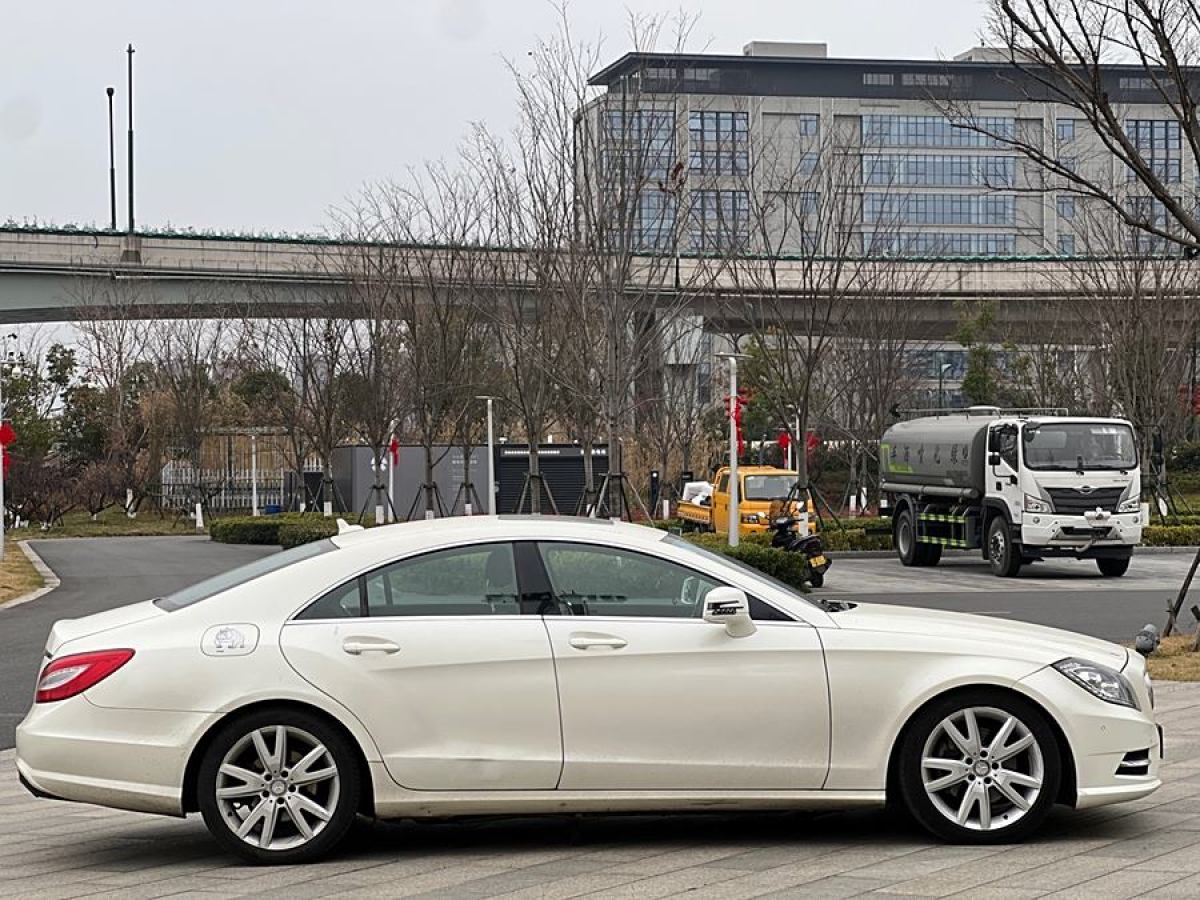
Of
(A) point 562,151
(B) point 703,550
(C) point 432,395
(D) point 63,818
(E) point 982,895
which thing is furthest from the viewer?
(C) point 432,395

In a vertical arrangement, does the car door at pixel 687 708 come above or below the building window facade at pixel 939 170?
below

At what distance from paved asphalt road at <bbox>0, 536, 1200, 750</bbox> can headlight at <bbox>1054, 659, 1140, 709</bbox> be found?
691 cm

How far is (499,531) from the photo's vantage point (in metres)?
7.17

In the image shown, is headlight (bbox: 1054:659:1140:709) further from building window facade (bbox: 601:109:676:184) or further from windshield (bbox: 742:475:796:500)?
windshield (bbox: 742:475:796:500)

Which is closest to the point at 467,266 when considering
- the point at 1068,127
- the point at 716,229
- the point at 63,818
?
the point at 716,229

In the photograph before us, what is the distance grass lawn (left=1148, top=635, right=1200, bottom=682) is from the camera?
496 inches

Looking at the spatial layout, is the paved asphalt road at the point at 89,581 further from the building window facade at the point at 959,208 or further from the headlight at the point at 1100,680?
the building window facade at the point at 959,208

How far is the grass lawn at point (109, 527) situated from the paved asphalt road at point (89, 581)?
2681 mm

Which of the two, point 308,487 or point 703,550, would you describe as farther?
point 308,487

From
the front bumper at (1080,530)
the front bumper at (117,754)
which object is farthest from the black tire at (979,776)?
the front bumper at (1080,530)

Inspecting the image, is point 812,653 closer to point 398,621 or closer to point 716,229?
point 398,621

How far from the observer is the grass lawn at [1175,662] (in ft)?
41.3

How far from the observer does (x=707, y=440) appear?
53375mm

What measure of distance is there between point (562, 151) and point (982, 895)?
20623 mm
